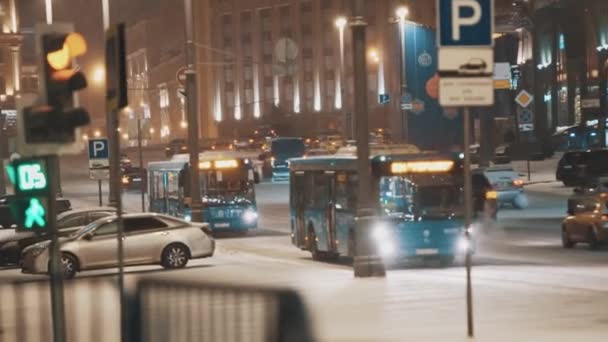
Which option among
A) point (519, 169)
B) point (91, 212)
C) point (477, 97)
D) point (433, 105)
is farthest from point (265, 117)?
point (477, 97)

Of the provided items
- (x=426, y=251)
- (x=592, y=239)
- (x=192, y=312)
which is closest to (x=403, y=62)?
(x=592, y=239)

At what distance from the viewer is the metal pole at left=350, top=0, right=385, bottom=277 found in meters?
23.2

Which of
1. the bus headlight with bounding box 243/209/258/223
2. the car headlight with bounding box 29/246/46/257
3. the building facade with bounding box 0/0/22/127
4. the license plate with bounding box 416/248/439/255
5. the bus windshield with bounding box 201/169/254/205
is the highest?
the building facade with bounding box 0/0/22/127

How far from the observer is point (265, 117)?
411 feet

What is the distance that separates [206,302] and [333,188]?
21.1 meters

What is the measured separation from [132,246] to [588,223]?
1151 centimetres

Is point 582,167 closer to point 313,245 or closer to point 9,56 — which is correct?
point 313,245

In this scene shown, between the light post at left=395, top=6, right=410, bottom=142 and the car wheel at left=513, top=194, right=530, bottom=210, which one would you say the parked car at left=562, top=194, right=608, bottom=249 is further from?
the light post at left=395, top=6, right=410, bottom=142

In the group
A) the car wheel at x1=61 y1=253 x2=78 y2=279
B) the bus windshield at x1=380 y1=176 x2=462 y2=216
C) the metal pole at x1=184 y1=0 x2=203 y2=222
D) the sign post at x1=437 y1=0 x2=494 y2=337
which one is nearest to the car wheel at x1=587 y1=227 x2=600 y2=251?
the bus windshield at x1=380 y1=176 x2=462 y2=216

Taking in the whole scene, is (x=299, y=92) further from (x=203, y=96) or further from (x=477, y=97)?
(x=477, y=97)

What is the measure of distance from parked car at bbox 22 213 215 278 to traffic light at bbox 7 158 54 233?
1814 centimetres

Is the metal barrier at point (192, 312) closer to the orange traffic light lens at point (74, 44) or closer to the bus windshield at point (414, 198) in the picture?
the orange traffic light lens at point (74, 44)

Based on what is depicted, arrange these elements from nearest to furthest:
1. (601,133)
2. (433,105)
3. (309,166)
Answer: (309,166) → (433,105) → (601,133)

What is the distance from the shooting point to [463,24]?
41.8 ft
